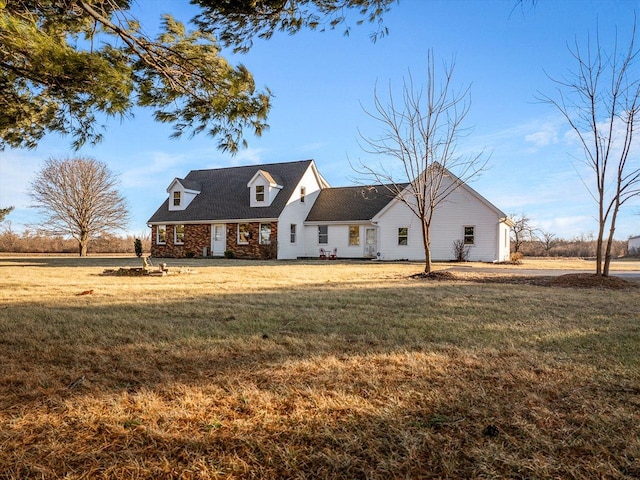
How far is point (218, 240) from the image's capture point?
25.8 m

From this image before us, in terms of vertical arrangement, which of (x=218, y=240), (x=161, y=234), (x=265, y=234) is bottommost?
(x=218, y=240)

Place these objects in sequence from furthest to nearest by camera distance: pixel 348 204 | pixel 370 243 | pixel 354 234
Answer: pixel 348 204 → pixel 354 234 → pixel 370 243

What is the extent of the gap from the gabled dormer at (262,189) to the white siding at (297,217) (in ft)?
4.22

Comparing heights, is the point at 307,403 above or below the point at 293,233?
below

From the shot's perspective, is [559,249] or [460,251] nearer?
[460,251]

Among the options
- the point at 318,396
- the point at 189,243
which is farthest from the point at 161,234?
the point at 318,396

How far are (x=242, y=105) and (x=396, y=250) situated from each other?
18.8 meters

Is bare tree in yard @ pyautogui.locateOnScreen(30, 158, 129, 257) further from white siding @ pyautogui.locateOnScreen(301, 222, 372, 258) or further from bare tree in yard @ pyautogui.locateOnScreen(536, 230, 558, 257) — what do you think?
bare tree in yard @ pyautogui.locateOnScreen(536, 230, 558, 257)

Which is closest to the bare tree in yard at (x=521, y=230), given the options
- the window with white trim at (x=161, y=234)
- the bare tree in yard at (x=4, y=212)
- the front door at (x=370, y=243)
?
the front door at (x=370, y=243)

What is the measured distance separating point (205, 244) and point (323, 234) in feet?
25.4

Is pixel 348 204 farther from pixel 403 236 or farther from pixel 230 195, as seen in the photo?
pixel 230 195

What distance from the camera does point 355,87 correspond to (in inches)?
548

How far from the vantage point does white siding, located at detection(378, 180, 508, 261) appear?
2180cm

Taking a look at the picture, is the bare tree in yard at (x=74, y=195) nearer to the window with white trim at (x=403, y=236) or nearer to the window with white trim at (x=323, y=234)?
the window with white trim at (x=323, y=234)
